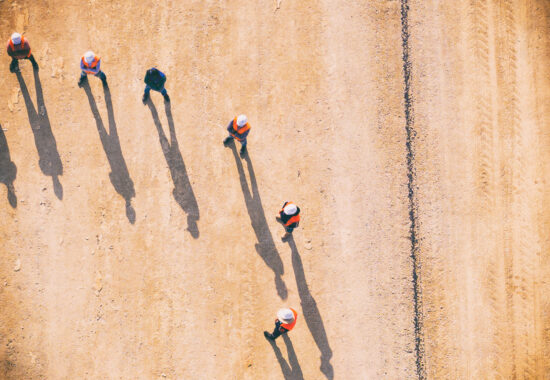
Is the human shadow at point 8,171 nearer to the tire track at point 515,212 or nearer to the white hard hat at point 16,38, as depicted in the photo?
the white hard hat at point 16,38

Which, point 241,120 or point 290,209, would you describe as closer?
point 290,209

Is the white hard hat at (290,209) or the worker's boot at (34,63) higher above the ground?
the worker's boot at (34,63)

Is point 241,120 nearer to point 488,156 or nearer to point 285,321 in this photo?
point 285,321

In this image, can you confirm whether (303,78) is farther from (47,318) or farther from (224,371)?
(47,318)

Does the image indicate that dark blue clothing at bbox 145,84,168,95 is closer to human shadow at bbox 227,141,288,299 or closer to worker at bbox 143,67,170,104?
worker at bbox 143,67,170,104

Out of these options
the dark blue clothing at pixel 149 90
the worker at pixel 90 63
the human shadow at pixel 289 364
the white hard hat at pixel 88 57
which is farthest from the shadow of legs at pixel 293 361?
the white hard hat at pixel 88 57

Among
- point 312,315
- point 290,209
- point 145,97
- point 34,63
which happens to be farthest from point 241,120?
point 34,63
